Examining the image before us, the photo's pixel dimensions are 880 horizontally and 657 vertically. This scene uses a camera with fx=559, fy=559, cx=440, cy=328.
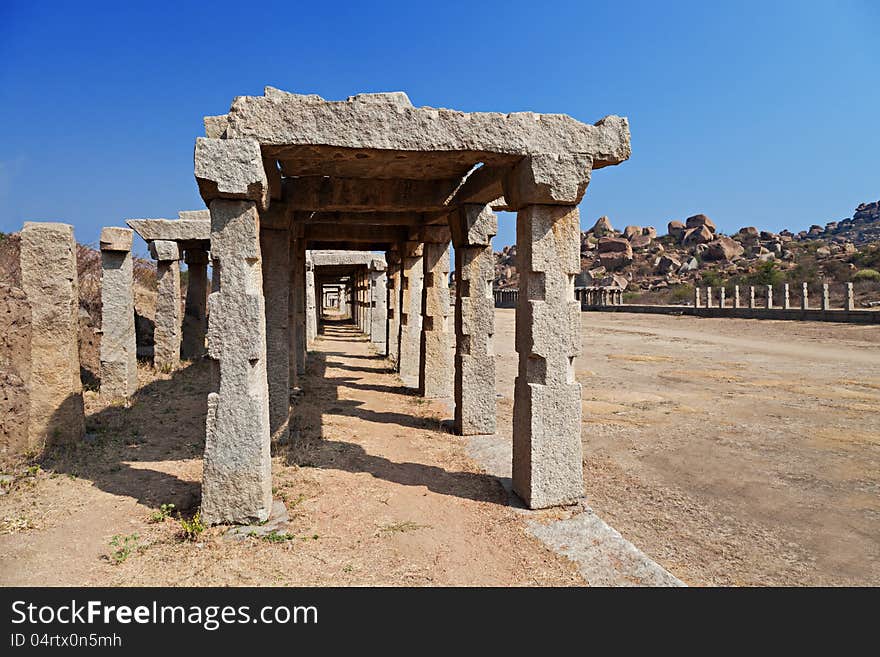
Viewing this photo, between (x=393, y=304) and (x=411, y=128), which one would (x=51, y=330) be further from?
(x=393, y=304)

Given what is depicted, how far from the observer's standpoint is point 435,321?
10258 millimetres

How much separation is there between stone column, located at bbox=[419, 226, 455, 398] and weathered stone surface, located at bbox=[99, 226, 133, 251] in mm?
5189

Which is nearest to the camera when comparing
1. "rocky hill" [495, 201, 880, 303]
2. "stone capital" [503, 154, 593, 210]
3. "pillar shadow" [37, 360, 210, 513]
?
"stone capital" [503, 154, 593, 210]

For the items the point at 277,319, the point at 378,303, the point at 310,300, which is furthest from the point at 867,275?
the point at 277,319

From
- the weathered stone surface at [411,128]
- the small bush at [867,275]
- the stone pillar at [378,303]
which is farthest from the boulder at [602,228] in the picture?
the weathered stone surface at [411,128]

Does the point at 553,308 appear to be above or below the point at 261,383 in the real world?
above

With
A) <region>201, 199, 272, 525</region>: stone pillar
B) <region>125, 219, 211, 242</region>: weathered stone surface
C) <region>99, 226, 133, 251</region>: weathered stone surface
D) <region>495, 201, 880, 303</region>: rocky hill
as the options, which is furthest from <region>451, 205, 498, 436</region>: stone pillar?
<region>495, 201, 880, 303</region>: rocky hill

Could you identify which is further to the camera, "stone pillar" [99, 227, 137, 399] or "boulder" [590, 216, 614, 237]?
"boulder" [590, 216, 614, 237]

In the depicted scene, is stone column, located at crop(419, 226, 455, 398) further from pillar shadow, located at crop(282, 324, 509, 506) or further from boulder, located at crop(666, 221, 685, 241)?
boulder, located at crop(666, 221, 685, 241)

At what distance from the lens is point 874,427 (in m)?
8.45

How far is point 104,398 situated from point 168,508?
5921 mm

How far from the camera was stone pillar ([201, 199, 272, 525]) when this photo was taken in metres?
4.63
